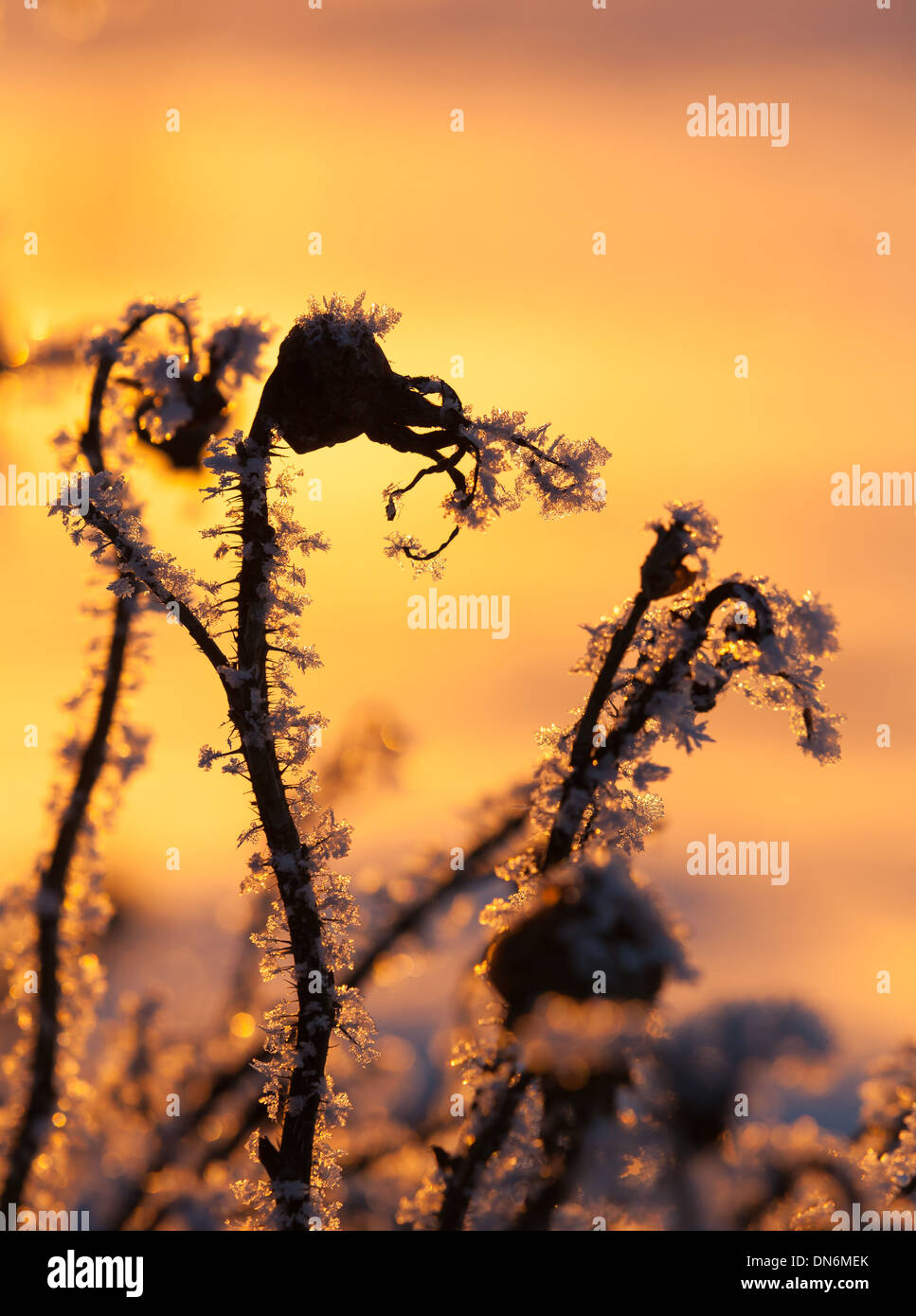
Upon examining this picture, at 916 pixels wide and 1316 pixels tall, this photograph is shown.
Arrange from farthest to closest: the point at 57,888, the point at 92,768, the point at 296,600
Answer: the point at 57,888 < the point at 92,768 < the point at 296,600

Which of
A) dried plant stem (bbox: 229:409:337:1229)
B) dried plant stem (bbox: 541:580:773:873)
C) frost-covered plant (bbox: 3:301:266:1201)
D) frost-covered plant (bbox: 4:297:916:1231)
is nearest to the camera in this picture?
frost-covered plant (bbox: 4:297:916:1231)

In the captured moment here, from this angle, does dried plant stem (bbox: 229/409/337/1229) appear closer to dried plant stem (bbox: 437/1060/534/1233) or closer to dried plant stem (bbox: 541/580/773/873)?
dried plant stem (bbox: 437/1060/534/1233)

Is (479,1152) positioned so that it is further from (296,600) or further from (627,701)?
(296,600)

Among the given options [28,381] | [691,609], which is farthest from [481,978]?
[28,381]

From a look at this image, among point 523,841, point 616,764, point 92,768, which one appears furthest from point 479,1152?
point 92,768

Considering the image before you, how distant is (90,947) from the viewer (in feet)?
20.7

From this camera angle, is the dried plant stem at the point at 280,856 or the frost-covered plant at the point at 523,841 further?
the dried plant stem at the point at 280,856

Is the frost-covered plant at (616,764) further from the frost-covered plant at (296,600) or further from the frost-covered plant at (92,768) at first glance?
the frost-covered plant at (92,768)

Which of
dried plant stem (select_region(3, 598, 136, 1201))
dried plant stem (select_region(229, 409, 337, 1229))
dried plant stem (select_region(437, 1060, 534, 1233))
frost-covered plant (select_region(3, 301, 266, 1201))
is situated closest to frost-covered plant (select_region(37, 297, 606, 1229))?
dried plant stem (select_region(229, 409, 337, 1229))

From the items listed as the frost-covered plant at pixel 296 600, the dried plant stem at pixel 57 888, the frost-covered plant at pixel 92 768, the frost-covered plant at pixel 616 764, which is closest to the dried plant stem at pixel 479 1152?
the frost-covered plant at pixel 616 764

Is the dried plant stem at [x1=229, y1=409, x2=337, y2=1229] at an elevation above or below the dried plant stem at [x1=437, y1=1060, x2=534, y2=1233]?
above

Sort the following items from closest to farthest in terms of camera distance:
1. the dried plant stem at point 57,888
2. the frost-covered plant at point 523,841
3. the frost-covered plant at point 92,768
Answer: the frost-covered plant at point 523,841, the frost-covered plant at point 92,768, the dried plant stem at point 57,888

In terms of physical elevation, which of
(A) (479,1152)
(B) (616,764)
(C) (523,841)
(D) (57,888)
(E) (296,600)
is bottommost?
(A) (479,1152)

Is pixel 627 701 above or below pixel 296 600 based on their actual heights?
below
